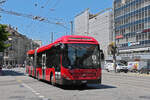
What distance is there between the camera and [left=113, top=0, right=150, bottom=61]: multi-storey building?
61344 millimetres

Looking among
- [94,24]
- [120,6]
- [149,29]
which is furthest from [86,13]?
[149,29]

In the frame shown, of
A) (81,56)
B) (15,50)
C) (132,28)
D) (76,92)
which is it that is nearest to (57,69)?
(81,56)

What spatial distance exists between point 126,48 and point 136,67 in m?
16.5

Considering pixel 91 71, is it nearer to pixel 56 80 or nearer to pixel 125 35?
pixel 56 80

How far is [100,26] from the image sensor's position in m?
80.6

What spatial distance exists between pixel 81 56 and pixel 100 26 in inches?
2622

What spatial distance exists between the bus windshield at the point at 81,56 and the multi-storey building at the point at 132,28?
148 feet

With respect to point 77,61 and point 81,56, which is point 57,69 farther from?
point 81,56

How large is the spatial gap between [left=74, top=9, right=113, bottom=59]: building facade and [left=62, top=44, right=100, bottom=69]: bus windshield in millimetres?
55597

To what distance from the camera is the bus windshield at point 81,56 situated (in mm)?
14609

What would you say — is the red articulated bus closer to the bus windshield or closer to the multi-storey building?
the bus windshield

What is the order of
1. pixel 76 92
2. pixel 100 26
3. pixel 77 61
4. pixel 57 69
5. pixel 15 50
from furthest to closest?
1. pixel 15 50
2. pixel 100 26
3. pixel 57 69
4. pixel 77 61
5. pixel 76 92

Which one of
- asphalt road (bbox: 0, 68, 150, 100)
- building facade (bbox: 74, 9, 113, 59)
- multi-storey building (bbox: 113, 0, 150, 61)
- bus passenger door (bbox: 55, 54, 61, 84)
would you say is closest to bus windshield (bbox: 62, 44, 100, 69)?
bus passenger door (bbox: 55, 54, 61, 84)

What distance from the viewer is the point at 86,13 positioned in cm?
8906
